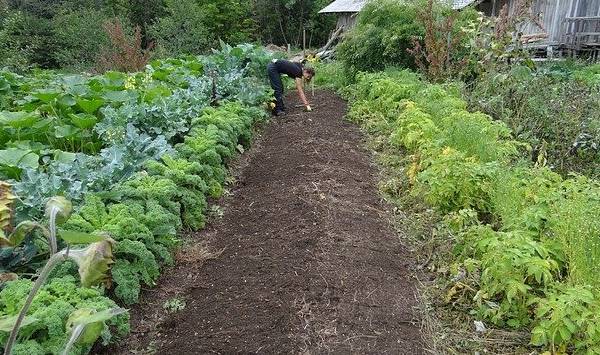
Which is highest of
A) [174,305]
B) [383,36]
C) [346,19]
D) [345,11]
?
[345,11]

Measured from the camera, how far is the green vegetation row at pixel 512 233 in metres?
2.64

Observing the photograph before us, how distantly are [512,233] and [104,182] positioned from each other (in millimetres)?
2970

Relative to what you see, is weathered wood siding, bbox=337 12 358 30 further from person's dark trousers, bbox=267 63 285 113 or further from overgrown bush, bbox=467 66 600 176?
overgrown bush, bbox=467 66 600 176

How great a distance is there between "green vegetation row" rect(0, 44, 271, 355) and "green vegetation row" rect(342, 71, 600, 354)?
6.73ft

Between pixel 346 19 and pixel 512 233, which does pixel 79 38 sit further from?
pixel 512 233

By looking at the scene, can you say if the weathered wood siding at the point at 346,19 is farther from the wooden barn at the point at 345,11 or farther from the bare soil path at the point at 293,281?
the bare soil path at the point at 293,281

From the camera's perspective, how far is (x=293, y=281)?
11.6 ft

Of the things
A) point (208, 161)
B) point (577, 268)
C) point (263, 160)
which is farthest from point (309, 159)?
point (577, 268)

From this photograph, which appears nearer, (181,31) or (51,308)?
(51,308)

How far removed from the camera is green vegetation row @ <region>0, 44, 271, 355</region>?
8.14 feet

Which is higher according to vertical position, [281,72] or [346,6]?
[346,6]

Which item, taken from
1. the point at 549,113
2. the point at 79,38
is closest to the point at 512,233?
the point at 549,113

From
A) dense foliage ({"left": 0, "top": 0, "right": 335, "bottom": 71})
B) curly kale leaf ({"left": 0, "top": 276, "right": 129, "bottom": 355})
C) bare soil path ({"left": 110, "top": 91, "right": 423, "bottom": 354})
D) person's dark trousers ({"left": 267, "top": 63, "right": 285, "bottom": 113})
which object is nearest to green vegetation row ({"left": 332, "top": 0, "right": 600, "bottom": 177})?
bare soil path ({"left": 110, "top": 91, "right": 423, "bottom": 354})

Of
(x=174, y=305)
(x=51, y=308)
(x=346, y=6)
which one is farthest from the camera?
(x=346, y=6)
